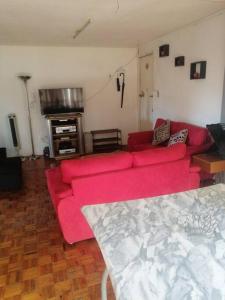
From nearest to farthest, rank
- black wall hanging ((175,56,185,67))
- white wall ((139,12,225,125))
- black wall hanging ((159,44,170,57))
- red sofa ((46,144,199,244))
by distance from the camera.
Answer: red sofa ((46,144,199,244)) < white wall ((139,12,225,125)) < black wall hanging ((175,56,185,67)) < black wall hanging ((159,44,170,57))

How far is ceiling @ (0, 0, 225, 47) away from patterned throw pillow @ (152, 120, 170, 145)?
1.55 meters

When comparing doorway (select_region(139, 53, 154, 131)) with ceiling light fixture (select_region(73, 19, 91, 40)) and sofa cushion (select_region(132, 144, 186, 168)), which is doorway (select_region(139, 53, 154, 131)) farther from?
sofa cushion (select_region(132, 144, 186, 168))

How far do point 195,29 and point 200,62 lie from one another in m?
0.51

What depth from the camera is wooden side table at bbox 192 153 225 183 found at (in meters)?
2.75

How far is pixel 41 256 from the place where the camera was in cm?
206

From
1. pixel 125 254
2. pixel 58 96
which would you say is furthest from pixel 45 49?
pixel 125 254

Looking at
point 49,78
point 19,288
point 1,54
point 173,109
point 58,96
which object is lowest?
point 19,288

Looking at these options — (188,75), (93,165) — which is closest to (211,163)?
(93,165)

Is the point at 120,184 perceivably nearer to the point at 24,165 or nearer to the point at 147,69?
the point at 24,165

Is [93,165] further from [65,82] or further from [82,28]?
[65,82]

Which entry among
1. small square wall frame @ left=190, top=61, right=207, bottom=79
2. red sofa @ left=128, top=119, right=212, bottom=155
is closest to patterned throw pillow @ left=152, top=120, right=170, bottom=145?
red sofa @ left=128, top=119, right=212, bottom=155

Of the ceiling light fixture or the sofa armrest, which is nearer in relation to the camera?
the ceiling light fixture

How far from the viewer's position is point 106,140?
212 inches

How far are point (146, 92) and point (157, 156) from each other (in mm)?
3350
